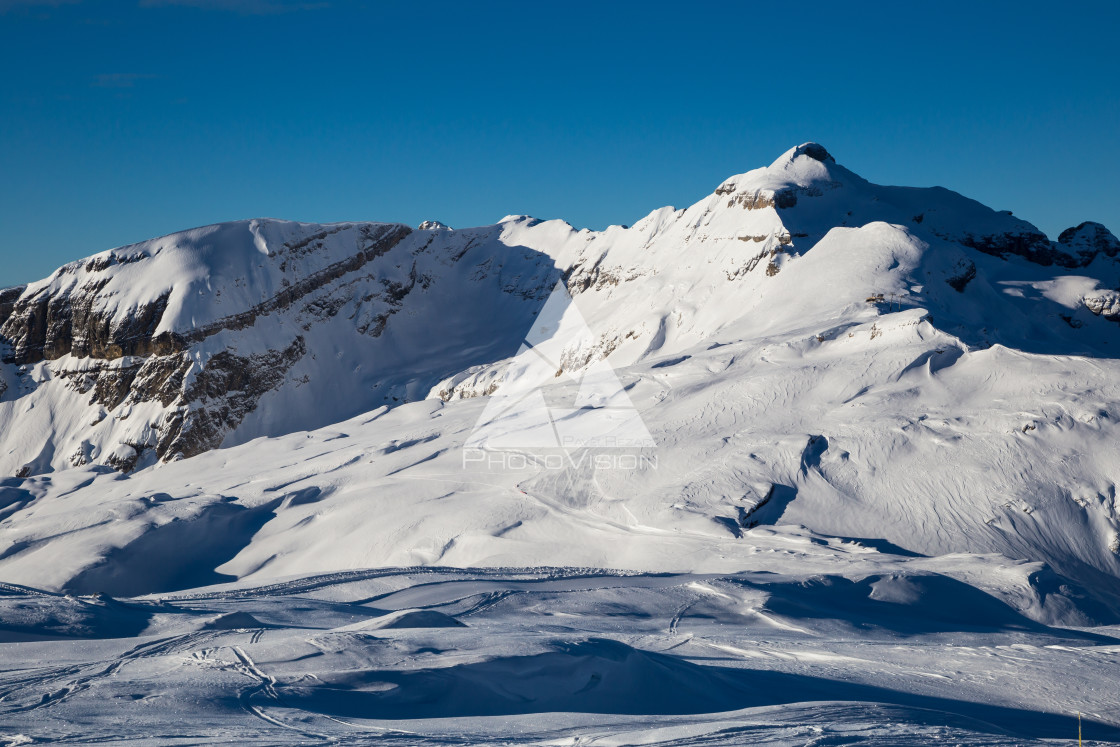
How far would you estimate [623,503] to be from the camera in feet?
81.5

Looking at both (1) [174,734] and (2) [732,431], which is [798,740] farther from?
(2) [732,431]

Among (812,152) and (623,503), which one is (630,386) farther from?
(812,152)

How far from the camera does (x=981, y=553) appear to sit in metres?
21.4

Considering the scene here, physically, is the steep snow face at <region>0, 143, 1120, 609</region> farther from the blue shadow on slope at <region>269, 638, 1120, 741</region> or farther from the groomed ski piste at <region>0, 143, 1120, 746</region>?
the blue shadow on slope at <region>269, 638, 1120, 741</region>

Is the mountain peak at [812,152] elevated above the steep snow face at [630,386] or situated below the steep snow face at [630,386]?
above

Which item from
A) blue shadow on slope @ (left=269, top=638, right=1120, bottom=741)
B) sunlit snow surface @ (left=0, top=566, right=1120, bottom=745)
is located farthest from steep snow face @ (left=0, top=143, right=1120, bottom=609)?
blue shadow on slope @ (left=269, top=638, right=1120, bottom=741)

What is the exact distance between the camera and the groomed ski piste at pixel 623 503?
9062 millimetres

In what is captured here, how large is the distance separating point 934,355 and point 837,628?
60.4 ft

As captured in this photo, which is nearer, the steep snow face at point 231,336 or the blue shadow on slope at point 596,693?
the blue shadow on slope at point 596,693

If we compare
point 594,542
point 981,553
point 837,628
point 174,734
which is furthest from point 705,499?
point 174,734

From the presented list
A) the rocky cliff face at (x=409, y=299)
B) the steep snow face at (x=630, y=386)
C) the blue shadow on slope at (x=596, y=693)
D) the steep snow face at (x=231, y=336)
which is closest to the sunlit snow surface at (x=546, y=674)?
the blue shadow on slope at (x=596, y=693)

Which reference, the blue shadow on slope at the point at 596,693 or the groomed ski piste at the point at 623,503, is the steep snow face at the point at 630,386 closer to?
the groomed ski piste at the point at 623,503
